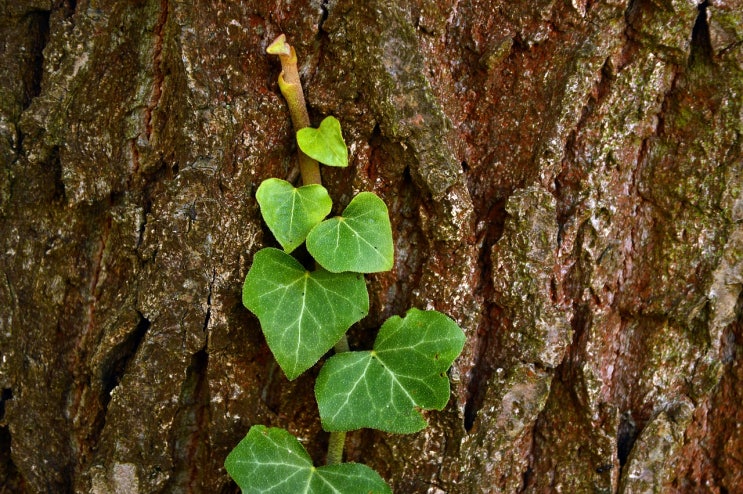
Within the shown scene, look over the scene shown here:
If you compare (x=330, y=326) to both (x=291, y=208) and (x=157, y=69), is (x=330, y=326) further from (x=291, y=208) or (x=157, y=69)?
(x=157, y=69)

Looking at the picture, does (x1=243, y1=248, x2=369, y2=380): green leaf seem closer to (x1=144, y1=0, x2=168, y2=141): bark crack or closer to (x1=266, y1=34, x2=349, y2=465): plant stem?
(x1=266, y1=34, x2=349, y2=465): plant stem

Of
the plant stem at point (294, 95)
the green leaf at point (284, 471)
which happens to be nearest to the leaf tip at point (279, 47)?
the plant stem at point (294, 95)

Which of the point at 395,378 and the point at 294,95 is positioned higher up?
the point at 294,95

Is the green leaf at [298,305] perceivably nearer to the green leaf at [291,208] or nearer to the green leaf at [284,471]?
the green leaf at [291,208]

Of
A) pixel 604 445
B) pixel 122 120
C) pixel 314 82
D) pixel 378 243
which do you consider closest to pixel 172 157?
pixel 122 120

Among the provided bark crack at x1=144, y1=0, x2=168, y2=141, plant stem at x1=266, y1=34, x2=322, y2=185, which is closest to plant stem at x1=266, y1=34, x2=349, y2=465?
plant stem at x1=266, y1=34, x2=322, y2=185

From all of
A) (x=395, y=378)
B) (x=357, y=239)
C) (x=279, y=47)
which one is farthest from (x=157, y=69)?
(x=395, y=378)

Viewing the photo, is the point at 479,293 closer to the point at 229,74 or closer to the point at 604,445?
the point at 604,445
